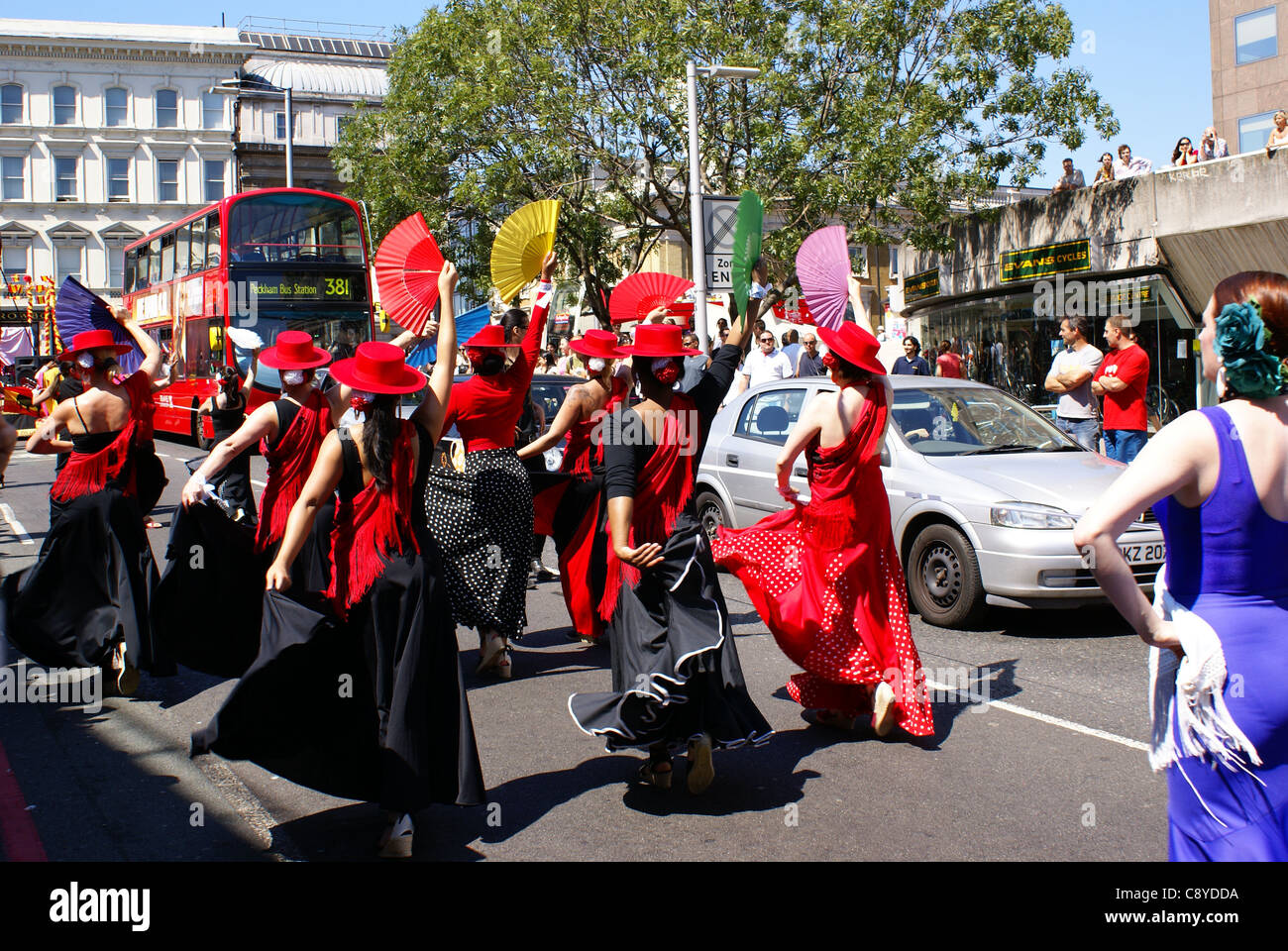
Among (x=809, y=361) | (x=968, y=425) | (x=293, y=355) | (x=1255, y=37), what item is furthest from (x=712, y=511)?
(x=1255, y=37)

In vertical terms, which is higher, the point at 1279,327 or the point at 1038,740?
the point at 1279,327

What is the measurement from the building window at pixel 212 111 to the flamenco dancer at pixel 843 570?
60.3 meters

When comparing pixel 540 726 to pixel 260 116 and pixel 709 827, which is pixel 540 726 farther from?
pixel 260 116

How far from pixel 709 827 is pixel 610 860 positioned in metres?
0.46

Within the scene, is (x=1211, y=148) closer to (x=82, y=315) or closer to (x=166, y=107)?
(x=82, y=315)

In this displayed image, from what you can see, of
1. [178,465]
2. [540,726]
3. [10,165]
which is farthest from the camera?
[10,165]

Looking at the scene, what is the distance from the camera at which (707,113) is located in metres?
22.0

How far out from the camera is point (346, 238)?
20.8m

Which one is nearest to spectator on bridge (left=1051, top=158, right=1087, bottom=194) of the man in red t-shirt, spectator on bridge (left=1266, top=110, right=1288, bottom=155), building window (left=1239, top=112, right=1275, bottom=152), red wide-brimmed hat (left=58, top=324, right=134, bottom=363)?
spectator on bridge (left=1266, top=110, right=1288, bottom=155)

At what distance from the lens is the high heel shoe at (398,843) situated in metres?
3.94

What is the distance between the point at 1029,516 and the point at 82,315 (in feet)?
17.7
